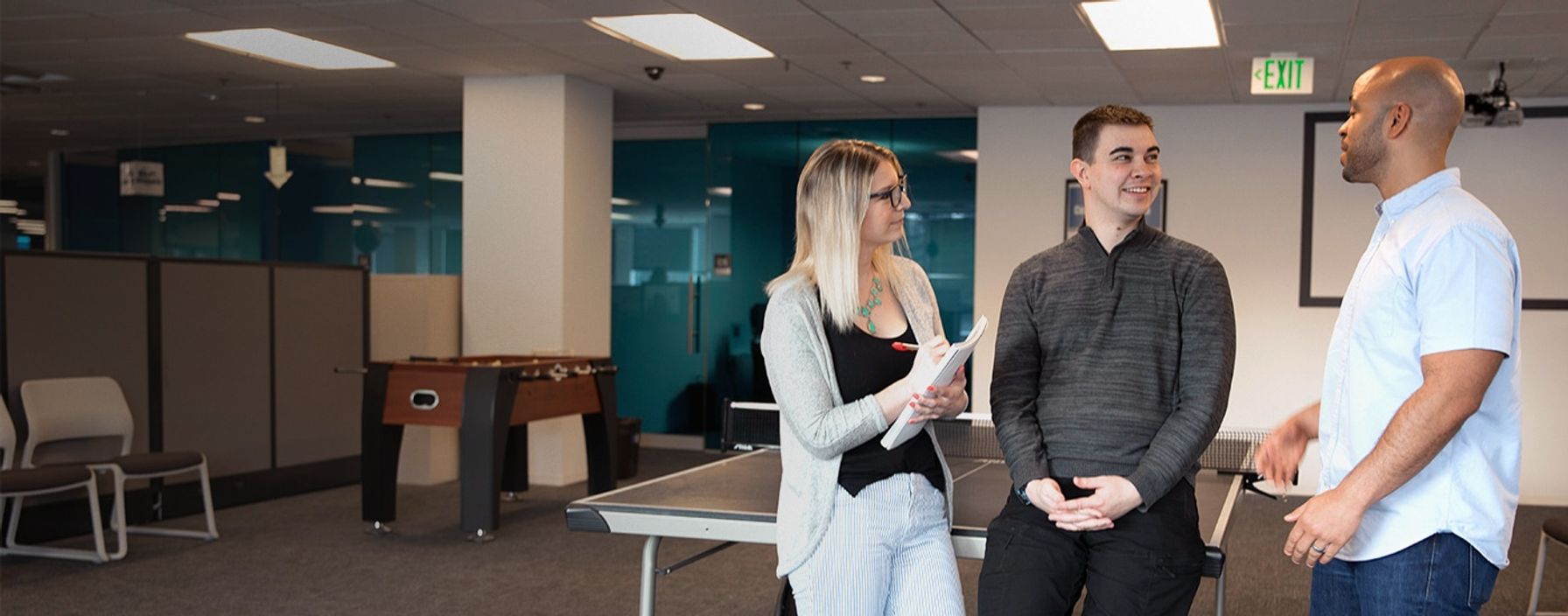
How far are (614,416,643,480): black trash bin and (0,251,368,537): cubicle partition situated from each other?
62.4 inches

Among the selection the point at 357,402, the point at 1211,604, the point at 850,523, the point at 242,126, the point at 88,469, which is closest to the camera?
the point at 850,523

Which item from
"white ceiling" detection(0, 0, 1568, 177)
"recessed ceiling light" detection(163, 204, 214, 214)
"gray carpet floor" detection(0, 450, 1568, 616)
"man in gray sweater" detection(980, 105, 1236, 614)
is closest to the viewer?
"man in gray sweater" detection(980, 105, 1236, 614)

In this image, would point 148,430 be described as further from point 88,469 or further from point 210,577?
point 210,577

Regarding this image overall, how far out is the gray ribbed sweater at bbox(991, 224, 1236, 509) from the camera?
88.7 inches

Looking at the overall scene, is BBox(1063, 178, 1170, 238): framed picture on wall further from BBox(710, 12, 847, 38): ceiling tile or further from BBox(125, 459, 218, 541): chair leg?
BBox(125, 459, 218, 541): chair leg

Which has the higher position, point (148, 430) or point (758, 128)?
point (758, 128)

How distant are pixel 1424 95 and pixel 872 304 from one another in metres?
1.08

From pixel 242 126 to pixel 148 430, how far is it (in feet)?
14.8

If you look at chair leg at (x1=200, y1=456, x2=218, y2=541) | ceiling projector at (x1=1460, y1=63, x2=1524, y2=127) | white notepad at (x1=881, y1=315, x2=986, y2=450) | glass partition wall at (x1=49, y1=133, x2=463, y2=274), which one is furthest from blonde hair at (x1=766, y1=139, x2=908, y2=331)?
glass partition wall at (x1=49, y1=133, x2=463, y2=274)

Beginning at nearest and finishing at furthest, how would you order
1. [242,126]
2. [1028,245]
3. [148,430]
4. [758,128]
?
[148,430]
[1028,245]
[758,128]
[242,126]

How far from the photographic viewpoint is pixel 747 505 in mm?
3037

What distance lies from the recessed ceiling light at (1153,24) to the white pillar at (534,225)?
10.7 ft

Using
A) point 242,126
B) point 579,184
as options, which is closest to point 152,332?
point 579,184

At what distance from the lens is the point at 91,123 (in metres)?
10.2
